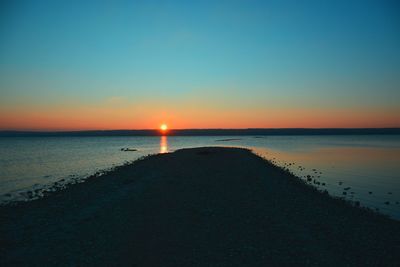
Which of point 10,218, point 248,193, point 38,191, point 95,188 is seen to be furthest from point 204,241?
point 38,191

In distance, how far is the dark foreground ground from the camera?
10.7 meters

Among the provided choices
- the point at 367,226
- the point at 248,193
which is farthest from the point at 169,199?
the point at 367,226

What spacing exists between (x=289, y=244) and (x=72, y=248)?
345 inches

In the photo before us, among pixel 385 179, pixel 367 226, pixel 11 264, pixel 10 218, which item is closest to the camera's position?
pixel 11 264

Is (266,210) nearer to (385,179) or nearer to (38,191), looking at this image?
(38,191)

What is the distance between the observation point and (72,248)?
37.8 ft

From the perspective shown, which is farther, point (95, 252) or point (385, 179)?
point (385, 179)

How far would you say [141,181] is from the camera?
1097 inches

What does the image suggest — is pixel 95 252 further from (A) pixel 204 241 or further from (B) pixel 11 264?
(A) pixel 204 241

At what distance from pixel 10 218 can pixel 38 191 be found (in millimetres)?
11741

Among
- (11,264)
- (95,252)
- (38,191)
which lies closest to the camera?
(11,264)

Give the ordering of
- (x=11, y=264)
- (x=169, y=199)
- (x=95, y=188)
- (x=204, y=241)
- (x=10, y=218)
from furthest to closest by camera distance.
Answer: (x=95, y=188), (x=169, y=199), (x=10, y=218), (x=204, y=241), (x=11, y=264)

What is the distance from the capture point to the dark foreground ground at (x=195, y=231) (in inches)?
420

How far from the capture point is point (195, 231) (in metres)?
13.3
